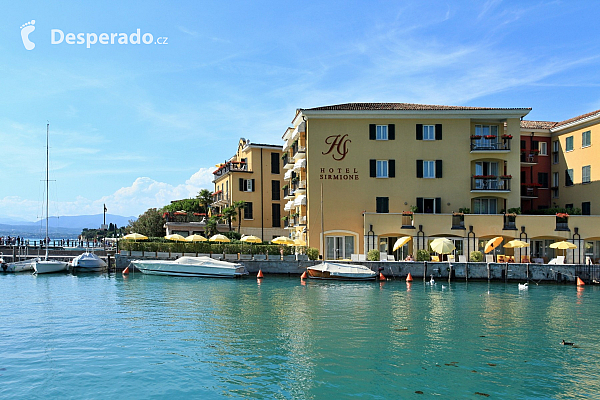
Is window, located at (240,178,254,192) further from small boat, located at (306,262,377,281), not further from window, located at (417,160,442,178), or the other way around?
small boat, located at (306,262,377,281)

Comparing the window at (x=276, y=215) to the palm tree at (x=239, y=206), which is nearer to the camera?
the palm tree at (x=239, y=206)

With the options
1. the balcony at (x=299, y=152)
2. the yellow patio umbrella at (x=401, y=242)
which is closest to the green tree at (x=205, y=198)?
the balcony at (x=299, y=152)

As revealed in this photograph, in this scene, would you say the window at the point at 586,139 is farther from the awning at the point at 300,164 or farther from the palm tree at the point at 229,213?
the palm tree at the point at 229,213

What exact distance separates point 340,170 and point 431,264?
12382 millimetres

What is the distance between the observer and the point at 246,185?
69.6 meters

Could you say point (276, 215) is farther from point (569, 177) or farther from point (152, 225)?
point (569, 177)

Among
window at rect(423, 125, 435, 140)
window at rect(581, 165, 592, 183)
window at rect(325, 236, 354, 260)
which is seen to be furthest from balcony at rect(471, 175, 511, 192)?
window at rect(325, 236, 354, 260)

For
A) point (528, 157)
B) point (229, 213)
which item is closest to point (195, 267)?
point (229, 213)

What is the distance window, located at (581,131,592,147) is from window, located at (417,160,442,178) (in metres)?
14.7

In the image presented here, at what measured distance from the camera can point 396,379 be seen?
1559 centimetres

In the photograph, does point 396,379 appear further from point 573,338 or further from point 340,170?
point 340,170

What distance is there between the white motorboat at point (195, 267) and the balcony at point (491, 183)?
23450mm

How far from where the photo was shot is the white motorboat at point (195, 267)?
43844mm

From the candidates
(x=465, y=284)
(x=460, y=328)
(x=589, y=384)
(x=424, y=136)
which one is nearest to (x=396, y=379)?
(x=589, y=384)
